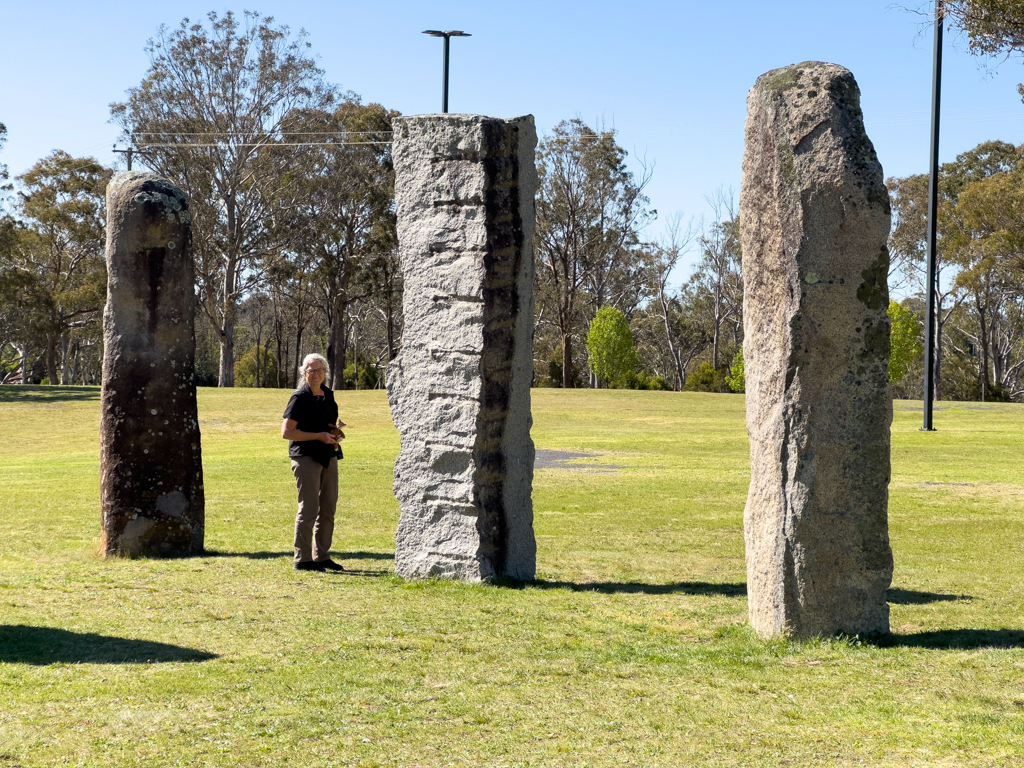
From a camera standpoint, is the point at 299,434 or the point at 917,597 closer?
the point at 917,597

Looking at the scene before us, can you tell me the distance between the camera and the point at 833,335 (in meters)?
6.20

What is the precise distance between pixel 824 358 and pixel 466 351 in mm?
3105

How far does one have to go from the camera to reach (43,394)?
125 feet

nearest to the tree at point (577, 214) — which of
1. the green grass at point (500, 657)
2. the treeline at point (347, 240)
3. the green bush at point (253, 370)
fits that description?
the treeline at point (347, 240)

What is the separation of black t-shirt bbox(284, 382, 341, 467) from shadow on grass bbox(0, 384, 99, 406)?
29.2 m

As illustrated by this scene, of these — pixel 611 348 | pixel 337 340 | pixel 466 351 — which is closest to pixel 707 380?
pixel 611 348

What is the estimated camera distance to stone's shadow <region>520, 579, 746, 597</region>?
828 centimetres

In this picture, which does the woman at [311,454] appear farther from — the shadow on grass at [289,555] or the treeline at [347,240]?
the treeline at [347,240]

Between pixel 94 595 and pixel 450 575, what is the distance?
2596mm

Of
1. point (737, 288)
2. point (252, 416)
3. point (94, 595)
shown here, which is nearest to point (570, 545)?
point (94, 595)

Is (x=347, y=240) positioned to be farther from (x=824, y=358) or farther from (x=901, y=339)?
(x=824, y=358)

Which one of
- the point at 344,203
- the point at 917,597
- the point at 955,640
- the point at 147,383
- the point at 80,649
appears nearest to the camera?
the point at 80,649

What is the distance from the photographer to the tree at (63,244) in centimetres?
4969

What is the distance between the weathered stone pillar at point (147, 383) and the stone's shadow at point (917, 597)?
604 cm
